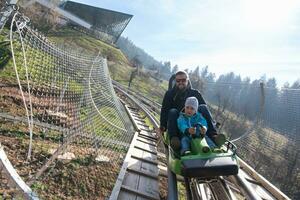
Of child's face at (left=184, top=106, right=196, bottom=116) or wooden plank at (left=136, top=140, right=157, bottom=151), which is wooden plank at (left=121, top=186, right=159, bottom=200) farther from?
wooden plank at (left=136, top=140, right=157, bottom=151)

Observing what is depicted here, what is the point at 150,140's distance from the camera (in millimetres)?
8133

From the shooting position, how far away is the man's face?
5.28m

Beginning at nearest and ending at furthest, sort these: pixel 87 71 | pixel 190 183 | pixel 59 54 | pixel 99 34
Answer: pixel 190 183 → pixel 59 54 → pixel 87 71 → pixel 99 34

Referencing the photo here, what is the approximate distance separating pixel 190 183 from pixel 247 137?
19.1ft

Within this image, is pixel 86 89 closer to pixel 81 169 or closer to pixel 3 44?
pixel 81 169

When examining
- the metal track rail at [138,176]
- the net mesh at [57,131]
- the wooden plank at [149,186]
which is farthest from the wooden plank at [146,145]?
the wooden plank at [149,186]

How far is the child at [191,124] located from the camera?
391cm

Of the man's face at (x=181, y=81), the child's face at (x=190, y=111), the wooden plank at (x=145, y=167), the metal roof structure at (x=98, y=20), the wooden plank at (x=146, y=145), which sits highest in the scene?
the metal roof structure at (x=98, y=20)

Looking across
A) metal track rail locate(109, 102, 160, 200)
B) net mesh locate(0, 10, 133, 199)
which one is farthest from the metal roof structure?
metal track rail locate(109, 102, 160, 200)

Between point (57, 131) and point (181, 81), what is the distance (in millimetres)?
3000

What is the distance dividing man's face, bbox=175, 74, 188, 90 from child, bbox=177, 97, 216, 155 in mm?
893

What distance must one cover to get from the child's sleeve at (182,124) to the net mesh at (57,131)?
61.2 inches

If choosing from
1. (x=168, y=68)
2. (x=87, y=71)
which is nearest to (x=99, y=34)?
(x=87, y=71)

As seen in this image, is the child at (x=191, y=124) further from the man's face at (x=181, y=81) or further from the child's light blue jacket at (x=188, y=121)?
the man's face at (x=181, y=81)
